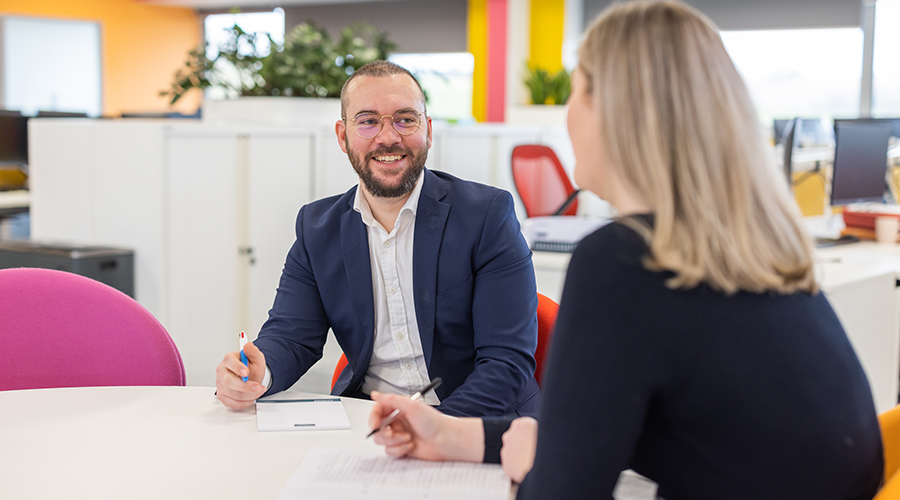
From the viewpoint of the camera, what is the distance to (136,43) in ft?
37.0

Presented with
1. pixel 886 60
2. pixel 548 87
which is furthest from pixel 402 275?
pixel 886 60

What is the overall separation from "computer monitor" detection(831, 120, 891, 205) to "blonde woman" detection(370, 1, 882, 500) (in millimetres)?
2891

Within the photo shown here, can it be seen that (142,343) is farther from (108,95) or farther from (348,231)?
(108,95)

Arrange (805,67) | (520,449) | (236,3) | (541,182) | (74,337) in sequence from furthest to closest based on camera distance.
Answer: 1. (236,3)
2. (805,67)
3. (541,182)
4. (74,337)
5. (520,449)

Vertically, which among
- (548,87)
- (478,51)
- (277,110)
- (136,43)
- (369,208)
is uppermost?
(136,43)

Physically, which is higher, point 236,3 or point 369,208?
point 236,3

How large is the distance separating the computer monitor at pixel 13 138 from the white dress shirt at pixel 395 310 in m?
4.37

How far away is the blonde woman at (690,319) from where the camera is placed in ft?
2.42

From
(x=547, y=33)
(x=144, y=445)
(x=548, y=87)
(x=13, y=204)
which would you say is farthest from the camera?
(x=547, y=33)

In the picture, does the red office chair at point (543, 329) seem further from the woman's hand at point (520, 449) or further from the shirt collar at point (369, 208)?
the woman's hand at point (520, 449)

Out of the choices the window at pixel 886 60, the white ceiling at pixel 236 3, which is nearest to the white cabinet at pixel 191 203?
the window at pixel 886 60

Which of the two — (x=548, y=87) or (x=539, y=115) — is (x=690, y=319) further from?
(x=548, y=87)

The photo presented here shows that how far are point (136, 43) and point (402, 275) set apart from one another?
11.2 m

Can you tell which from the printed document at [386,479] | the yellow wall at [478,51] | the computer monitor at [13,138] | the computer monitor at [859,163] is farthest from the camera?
the yellow wall at [478,51]
